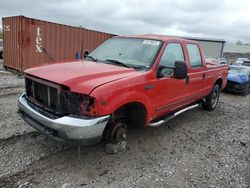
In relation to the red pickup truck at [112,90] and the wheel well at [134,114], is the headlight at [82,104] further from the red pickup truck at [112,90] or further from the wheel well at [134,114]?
the wheel well at [134,114]

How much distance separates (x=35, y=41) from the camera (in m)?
10.8

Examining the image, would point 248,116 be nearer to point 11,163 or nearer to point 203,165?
point 203,165

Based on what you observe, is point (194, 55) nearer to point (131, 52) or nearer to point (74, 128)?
point (131, 52)

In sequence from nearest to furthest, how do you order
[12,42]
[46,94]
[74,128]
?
[74,128], [46,94], [12,42]

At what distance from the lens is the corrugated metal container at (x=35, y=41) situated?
10.4 metres

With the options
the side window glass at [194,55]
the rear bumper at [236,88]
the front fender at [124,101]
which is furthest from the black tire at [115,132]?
the rear bumper at [236,88]

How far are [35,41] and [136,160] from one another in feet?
29.6

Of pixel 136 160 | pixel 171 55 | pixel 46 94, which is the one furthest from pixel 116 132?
pixel 171 55

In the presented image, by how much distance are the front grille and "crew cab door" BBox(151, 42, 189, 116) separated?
1.54 meters

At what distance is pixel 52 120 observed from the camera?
9.76 ft

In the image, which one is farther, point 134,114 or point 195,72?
point 195,72

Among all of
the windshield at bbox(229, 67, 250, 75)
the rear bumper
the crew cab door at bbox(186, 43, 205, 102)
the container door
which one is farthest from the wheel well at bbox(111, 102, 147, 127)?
the windshield at bbox(229, 67, 250, 75)

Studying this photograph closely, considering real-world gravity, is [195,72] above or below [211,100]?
above

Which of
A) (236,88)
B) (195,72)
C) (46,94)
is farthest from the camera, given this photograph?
(236,88)
